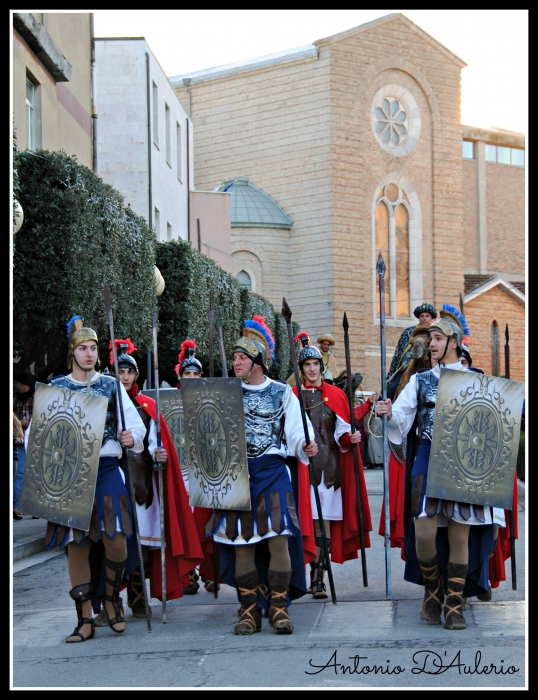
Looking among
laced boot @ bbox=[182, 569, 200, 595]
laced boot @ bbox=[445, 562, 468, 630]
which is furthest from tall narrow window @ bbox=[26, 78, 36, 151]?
laced boot @ bbox=[445, 562, 468, 630]

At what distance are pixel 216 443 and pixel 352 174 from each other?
41030mm

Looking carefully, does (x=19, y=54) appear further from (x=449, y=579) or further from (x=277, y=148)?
(x=277, y=148)

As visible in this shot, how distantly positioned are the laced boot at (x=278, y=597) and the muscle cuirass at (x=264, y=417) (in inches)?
28.7

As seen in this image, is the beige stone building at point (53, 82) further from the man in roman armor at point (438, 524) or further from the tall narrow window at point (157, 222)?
the man in roman armor at point (438, 524)

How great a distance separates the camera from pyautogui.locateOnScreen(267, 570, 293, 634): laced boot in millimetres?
7191

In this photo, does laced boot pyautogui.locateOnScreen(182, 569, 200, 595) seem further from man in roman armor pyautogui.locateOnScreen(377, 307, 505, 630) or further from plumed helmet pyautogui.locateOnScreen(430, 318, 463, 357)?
plumed helmet pyautogui.locateOnScreen(430, 318, 463, 357)

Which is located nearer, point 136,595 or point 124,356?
point 136,595

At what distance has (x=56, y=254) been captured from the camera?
13789 mm

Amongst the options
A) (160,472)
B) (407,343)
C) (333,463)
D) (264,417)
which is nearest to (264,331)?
(264,417)

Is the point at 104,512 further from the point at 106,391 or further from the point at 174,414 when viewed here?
the point at 174,414

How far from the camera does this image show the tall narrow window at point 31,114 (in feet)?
58.3

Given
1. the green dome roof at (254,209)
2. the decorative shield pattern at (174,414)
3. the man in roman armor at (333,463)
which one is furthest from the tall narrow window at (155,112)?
the man in roman armor at (333,463)

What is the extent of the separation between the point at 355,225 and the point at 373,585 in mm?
39156

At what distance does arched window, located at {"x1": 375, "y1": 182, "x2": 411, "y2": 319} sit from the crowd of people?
4115 cm
